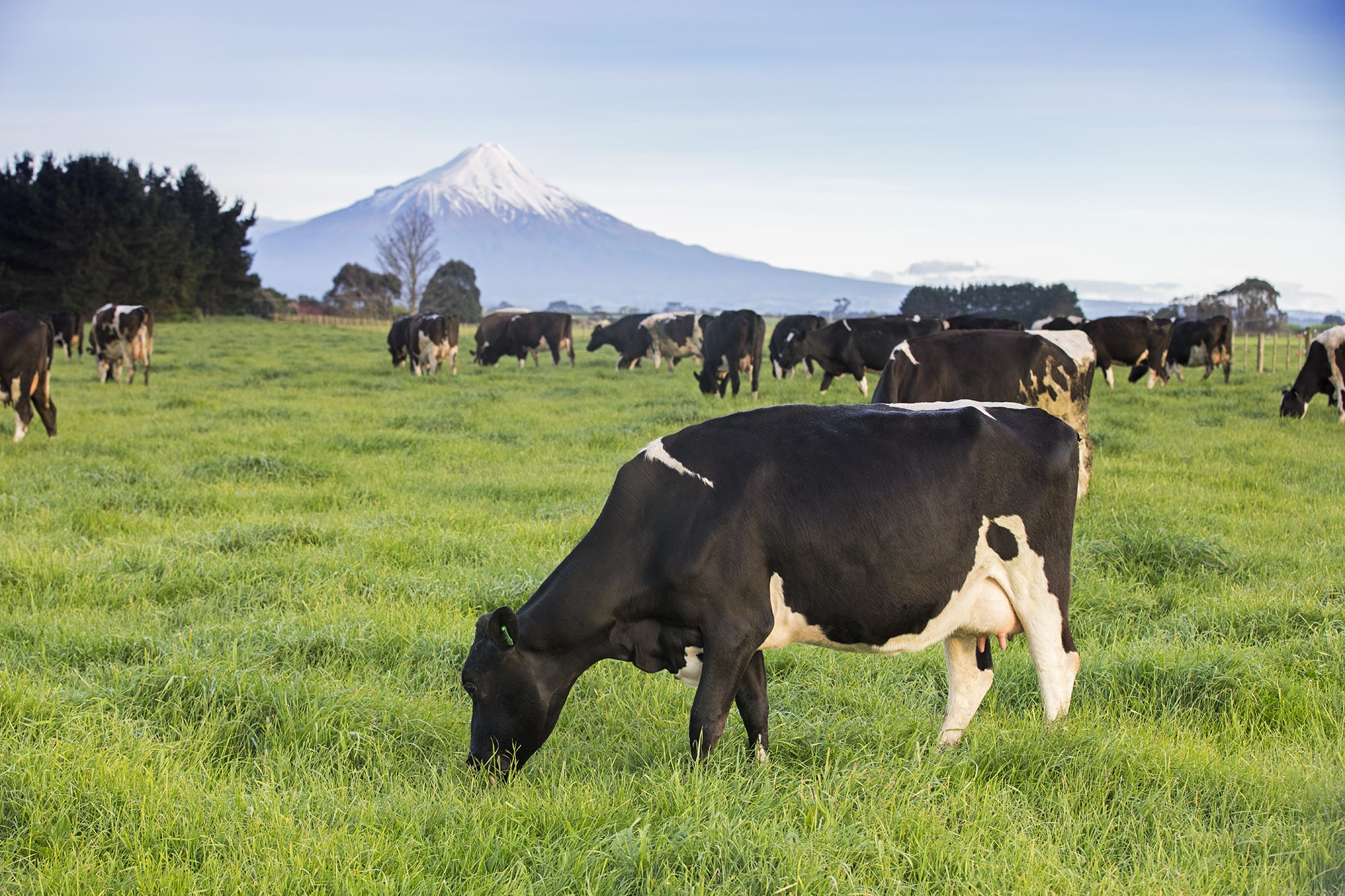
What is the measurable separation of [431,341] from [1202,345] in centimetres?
2029

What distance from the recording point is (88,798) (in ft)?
10.6

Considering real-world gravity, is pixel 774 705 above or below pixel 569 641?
below

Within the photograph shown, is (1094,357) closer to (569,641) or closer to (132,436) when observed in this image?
(569,641)

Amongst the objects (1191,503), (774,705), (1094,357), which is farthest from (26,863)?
(1094,357)

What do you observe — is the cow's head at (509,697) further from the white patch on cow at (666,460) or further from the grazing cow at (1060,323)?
the grazing cow at (1060,323)

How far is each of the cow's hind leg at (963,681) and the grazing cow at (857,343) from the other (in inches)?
657

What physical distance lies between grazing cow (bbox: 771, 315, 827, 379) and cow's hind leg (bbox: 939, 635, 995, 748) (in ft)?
66.6

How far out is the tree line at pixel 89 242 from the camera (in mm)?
41875

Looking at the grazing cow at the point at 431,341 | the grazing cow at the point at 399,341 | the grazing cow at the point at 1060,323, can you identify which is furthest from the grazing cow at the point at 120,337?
the grazing cow at the point at 1060,323

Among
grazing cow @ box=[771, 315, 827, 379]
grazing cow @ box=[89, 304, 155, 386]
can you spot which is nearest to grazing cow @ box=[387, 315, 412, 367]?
grazing cow @ box=[89, 304, 155, 386]

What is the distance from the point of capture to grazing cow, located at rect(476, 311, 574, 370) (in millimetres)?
31562

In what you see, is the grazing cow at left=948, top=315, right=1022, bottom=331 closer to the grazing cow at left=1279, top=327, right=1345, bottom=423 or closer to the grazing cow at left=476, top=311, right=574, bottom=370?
the grazing cow at left=1279, top=327, right=1345, bottom=423

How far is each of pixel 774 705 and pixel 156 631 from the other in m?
3.34

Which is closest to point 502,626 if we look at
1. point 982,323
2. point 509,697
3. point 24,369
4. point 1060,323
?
point 509,697
